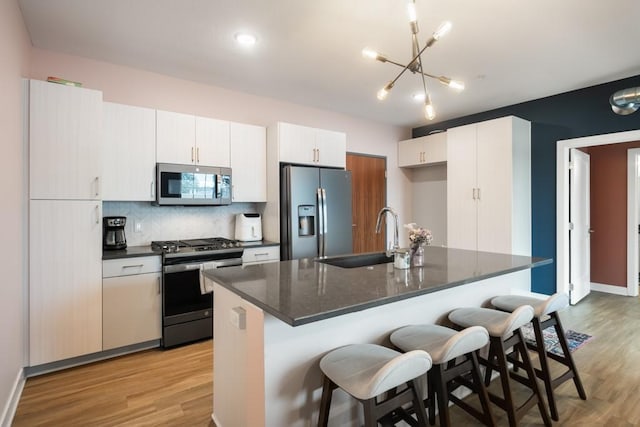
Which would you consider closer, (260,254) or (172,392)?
(172,392)

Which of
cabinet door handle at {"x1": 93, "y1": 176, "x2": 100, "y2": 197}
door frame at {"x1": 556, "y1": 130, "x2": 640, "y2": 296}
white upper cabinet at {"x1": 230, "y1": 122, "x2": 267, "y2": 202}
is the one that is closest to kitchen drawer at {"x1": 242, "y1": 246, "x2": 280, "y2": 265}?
white upper cabinet at {"x1": 230, "y1": 122, "x2": 267, "y2": 202}

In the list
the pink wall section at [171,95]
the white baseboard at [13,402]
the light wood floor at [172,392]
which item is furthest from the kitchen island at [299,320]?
the pink wall section at [171,95]

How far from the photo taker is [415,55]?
203cm

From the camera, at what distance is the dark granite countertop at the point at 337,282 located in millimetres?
1302

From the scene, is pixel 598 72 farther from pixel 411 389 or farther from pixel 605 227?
pixel 411 389

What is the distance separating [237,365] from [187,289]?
5.39ft

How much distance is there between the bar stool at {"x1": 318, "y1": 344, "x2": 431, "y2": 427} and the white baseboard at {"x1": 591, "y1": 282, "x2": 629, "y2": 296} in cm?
500

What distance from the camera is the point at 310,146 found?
154 inches

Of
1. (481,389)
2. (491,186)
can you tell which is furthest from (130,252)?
(491,186)

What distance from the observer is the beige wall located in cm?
298

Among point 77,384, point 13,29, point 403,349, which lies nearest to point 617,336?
point 403,349

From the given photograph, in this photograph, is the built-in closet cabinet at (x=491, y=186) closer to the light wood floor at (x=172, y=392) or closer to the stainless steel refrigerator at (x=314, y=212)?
the light wood floor at (x=172, y=392)

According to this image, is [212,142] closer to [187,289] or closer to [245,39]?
[245,39]

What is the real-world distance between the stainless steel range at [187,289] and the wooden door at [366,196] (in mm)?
2277
